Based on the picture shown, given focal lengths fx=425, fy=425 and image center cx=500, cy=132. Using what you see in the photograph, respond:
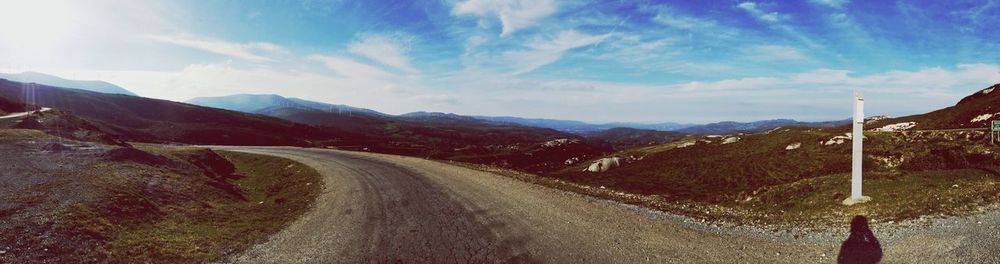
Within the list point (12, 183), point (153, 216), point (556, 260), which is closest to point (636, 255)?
point (556, 260)

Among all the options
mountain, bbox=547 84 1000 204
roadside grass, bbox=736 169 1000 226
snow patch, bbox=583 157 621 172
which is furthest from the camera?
snow patch, bbox=583 157 621 172

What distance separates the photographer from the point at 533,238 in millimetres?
15789

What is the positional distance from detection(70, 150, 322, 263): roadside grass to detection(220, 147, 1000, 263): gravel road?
1.17 m

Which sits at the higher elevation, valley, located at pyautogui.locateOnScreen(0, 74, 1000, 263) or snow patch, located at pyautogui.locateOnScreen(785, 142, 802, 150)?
snow patch, located at pyautogui.locateOnScreen(785, 142, 802, 150)

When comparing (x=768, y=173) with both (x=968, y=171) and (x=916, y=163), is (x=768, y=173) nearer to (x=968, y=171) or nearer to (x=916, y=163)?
(x=916, y=163)

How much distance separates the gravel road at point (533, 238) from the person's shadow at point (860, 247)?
0.23 m

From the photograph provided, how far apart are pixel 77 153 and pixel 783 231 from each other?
4068 cm

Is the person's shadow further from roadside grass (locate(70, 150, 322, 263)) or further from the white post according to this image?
roadside grass (locate(70, 150, 322, 263))

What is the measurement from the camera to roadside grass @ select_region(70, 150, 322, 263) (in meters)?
14.0

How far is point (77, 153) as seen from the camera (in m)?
28.2

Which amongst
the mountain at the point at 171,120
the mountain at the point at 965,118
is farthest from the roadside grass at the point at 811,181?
the mountain at the point at 171,120

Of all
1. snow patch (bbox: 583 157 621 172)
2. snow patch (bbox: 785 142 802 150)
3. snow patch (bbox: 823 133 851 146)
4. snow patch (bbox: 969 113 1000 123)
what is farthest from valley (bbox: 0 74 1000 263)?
snow patch (bbox: 969 113 1000 123)

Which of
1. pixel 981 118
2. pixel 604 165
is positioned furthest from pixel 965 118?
pixel 604 165

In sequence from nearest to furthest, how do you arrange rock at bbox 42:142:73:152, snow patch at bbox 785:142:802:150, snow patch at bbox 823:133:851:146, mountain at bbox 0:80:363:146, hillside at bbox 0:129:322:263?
hillside at bbox 0:129:322:263 → rock at bbox 42:142:73:152 → snow patch at bbox 823:133:851:146 → snow patch at bbox 785:142:802:150 → mountain at bbox 0:80:363:146
